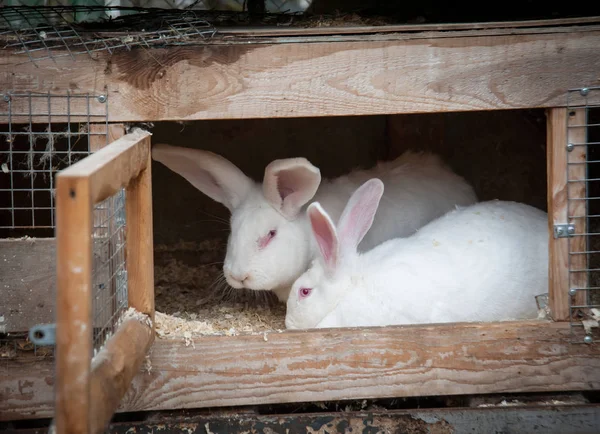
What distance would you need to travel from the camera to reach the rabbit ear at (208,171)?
3.70 m

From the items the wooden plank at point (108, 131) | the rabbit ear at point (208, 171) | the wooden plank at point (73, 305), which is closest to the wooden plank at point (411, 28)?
the wooden plank at point (108, 131)

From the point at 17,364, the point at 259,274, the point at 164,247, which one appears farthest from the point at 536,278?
the point at 164,247

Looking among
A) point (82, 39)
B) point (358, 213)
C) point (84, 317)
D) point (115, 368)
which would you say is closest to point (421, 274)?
point (358, 213)

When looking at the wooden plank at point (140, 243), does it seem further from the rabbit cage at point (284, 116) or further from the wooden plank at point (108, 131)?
the wooden plank at point (108, 131)

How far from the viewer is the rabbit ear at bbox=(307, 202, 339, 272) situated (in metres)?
3.15

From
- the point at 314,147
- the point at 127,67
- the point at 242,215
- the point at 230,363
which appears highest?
the point at 127,67

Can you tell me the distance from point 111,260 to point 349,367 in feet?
3.32

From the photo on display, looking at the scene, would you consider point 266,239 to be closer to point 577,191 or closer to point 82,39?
point 82,39

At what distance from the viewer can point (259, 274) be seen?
3.71 metres

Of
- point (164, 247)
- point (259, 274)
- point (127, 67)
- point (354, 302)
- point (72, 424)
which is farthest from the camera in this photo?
point (164, 247)

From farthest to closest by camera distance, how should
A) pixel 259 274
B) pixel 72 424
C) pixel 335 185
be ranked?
1. pixel 335 185
2. pixel 259 274
3. pixel 72 424

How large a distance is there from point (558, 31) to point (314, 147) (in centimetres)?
234

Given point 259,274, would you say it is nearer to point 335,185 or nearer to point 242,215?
point 242,215

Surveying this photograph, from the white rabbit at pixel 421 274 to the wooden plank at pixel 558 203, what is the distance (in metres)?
0.27
